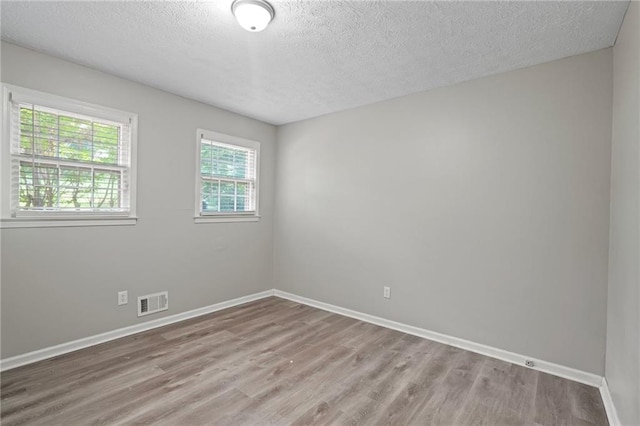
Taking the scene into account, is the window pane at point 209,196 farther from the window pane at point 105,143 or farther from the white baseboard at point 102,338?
the white baseboard at point 102,338

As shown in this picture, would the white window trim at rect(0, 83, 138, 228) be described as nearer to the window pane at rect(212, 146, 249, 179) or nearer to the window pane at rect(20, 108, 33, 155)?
the window pane at rect(20, 108, 33, 155)

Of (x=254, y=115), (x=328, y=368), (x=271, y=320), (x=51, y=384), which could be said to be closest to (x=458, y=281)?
(x=328, y=368)

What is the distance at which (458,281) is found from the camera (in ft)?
9.96

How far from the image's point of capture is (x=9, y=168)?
2422 millimetres

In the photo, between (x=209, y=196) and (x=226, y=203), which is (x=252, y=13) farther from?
(x=226, y=203)

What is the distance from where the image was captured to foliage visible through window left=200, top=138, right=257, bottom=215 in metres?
3.83

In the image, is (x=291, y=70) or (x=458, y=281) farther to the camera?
(x=458, y=281)

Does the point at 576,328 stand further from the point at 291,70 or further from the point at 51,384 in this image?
the point at 51,384

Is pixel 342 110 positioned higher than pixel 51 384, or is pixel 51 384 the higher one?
pixel 342 110

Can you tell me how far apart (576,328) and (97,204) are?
4287 mm

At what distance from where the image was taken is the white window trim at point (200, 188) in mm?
3689

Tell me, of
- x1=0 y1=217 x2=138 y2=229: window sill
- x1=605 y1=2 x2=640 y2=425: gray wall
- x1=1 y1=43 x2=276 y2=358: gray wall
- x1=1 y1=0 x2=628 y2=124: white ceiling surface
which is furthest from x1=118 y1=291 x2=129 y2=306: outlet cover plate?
x1=605 y1=2 x2=640 y2=425: gray wall

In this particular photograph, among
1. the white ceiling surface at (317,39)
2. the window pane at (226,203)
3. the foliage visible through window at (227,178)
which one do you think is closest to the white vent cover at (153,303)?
the foliage visible through window at (227,178)

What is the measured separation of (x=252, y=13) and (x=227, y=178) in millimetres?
2441
